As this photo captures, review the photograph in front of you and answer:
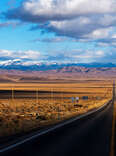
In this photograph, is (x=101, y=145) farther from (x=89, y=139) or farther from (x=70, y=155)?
(x=70, y=155)

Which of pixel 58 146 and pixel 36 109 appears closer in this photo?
pixel 58 146

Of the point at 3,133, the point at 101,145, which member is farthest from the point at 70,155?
the point at 3,133

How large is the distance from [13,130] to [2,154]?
611 centimetres

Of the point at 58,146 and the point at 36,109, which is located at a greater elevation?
the point at 58,146

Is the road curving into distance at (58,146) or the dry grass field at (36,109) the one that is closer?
the road curving into distance at (58,146)

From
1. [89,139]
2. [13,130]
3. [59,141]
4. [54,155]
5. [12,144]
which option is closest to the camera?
[54,155]

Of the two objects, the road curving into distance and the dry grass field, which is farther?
the dry grass field

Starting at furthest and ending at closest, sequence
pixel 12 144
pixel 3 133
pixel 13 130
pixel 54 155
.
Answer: pixel 13 130
pixel 3 133
pixel 12 144
pixel 54 155

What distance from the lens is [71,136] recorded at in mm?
13367

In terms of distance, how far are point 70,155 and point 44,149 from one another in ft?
4.12

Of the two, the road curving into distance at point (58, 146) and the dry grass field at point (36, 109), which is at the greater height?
the road curving into distance at point (58, 146)

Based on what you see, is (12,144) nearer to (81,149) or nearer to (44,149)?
(44,149)

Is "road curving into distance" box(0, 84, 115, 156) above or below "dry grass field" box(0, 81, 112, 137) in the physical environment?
above

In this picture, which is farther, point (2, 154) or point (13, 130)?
point (13, 130)
